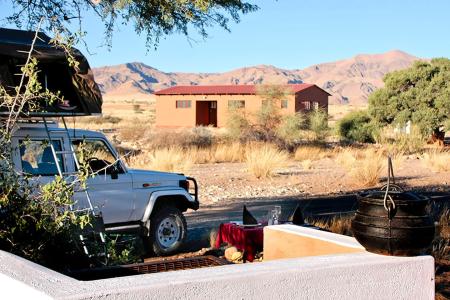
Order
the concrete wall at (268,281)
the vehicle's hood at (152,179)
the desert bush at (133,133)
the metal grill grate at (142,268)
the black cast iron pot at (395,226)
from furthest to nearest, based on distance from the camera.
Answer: the desert bush at (133,133) → the vehicle's hood at (152,179) → the metal grill grate at (142,268) → the black cast iron pot at (395,226) → the concrete wall at (268,281)

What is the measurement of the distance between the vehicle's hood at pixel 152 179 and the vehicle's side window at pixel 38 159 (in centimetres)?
132

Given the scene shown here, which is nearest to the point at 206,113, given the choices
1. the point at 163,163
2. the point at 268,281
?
the point at 163,163

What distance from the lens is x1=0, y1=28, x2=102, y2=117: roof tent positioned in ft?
28.8

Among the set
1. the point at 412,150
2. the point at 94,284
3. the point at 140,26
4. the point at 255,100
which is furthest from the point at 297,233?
the point at 255,100

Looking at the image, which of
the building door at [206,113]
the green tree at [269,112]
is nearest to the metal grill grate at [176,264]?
the green tree at [269,112]

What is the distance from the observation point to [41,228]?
6086 millimetres

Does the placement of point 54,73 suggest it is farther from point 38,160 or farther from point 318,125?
point 318,125

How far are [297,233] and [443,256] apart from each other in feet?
12.0

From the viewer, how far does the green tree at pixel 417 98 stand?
34594mm

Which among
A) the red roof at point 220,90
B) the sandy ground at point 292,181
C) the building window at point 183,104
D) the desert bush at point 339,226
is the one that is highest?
the red roof at point 220,90

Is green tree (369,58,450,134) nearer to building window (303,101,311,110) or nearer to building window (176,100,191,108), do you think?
building window (303,101,311,110)

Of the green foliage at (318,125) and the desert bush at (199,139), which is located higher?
the green foliage at (318,125)

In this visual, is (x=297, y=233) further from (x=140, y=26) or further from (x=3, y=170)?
(x=140, y=26)

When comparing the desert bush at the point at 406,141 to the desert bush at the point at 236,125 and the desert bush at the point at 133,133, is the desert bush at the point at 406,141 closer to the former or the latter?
the desert bush at the point at 236,125
